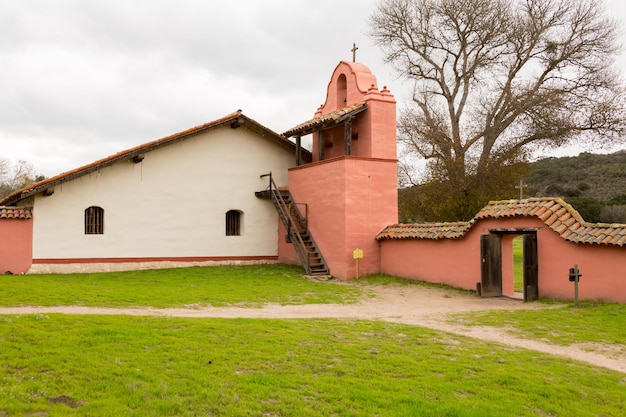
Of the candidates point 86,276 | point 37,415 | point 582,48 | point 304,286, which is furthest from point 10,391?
point 582,48

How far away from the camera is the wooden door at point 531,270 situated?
44.1 feet

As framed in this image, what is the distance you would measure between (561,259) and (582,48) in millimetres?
17852

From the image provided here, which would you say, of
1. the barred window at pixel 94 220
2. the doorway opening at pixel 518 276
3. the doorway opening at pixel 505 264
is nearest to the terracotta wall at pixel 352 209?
the doorway opening at pixel 518 276

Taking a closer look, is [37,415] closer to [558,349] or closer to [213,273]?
[558,349]

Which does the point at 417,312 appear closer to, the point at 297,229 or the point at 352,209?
the point at 352,209

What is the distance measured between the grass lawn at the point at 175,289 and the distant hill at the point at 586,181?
29.0 m

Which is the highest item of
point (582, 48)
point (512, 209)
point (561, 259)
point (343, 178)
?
point (582, 48)

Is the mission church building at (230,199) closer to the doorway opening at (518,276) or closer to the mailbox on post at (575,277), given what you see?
the doorway opening at (518,276)

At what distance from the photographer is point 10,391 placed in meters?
5.41

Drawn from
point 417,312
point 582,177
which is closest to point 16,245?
point 417,312

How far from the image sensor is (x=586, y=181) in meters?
47.5

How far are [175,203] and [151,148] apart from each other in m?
2.24

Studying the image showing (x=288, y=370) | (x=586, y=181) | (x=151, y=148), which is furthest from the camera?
(x=586, y=181)

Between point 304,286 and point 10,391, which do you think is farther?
point 304,286
